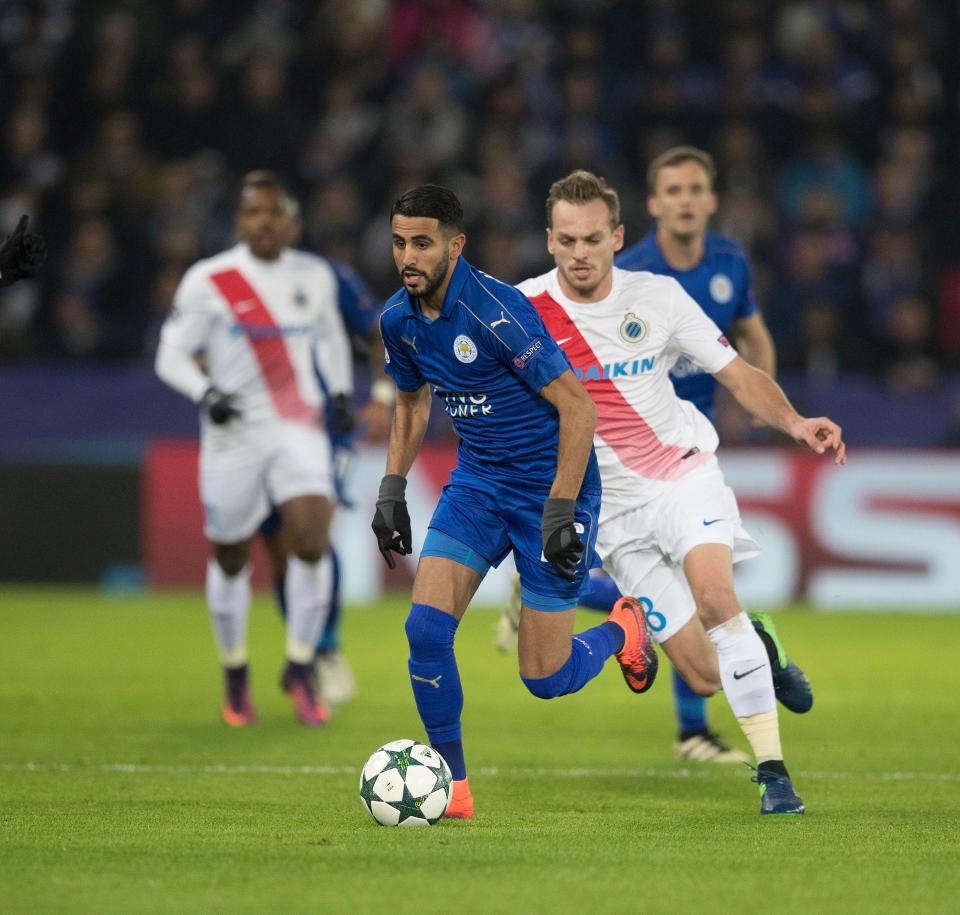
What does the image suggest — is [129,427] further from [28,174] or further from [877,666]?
[877,666]

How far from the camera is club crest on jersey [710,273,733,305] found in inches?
316

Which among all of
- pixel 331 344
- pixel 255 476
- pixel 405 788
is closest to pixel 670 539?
pixel 405 788

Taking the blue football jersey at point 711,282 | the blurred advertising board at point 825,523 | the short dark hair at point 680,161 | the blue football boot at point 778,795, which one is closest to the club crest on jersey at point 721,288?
the blue football jersey at point 711,282

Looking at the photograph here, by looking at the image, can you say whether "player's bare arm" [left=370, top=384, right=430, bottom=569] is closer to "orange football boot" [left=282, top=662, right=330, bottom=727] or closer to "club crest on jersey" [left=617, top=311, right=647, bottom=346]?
"club crest on jersey" [left=617, top=311, right=647, bottom=346]

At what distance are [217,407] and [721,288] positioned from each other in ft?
8.33

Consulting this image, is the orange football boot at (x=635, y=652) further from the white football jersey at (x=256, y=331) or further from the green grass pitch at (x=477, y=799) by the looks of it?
the white football jersey at (x=256, y=331)

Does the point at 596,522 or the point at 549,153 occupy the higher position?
the point at 549,153

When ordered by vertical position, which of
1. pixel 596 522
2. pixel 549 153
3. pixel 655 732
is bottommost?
pixel 655 732

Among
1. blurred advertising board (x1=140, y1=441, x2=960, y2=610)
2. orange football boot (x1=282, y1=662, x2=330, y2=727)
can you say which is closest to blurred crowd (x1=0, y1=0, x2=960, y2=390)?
blurred advertising board (x1=140, y1=441, x2=960, y2=610)

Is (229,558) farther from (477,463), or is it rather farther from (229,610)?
(477,463)

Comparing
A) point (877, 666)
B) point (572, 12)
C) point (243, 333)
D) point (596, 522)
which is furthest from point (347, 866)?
point (572, 12)

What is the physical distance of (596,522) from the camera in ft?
21.0

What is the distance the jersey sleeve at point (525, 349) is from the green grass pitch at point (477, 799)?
4.91ft

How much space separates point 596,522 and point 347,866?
1746mm
